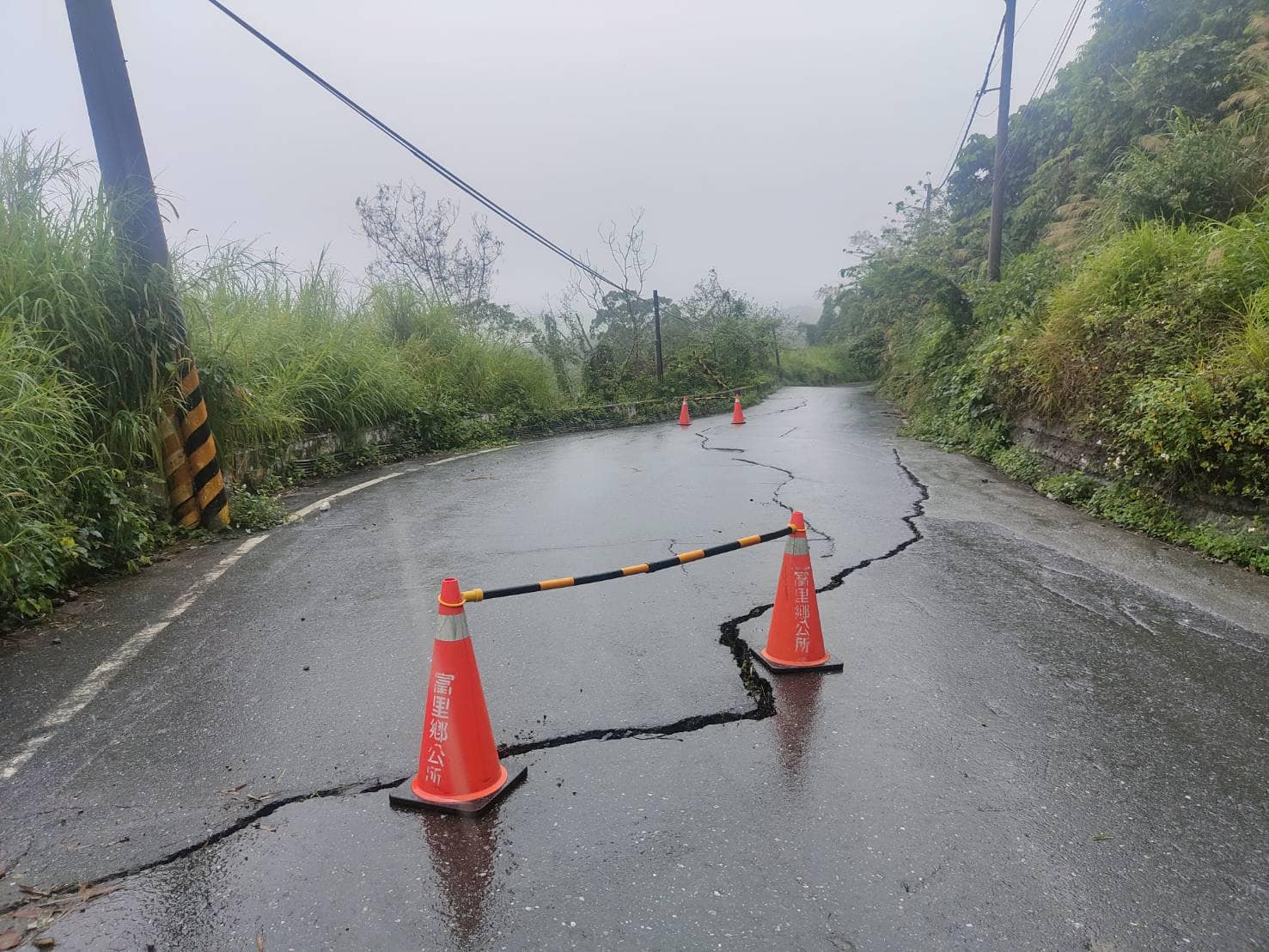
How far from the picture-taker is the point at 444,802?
8.46 ft

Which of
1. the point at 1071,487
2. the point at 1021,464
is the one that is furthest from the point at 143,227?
the point at 1021,464

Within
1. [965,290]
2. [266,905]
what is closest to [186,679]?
[266,905]

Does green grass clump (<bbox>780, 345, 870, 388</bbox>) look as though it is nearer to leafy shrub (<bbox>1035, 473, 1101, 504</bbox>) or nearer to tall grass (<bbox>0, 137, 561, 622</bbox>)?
leafy shrub (<bbox>1035, 473, 1101, 504</bbox>)

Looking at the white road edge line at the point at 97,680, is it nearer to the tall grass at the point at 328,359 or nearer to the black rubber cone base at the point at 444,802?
the black rubber cone base at the point at 444,802

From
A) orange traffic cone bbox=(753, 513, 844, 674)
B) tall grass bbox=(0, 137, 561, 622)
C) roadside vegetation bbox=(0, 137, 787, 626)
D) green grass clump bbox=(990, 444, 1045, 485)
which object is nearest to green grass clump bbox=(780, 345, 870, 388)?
roadside vegetation bbox=(0, 137, 787, 626)

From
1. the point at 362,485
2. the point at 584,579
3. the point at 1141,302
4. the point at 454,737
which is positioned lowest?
the point at 454,737

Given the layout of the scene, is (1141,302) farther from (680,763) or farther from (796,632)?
(680,763)

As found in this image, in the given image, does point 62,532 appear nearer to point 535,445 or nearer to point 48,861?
point 48,861

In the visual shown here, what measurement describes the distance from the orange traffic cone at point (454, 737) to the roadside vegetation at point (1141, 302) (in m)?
5.30

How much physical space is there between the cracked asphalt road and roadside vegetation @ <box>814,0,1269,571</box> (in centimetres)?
110

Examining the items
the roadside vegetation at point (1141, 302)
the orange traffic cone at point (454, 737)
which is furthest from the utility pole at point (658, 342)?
the orange traffic cone at point (454, 737)

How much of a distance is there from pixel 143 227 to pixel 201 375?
143cm

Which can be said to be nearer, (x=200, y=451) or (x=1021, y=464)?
(x=200, y=451)

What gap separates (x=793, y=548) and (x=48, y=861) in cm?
327
